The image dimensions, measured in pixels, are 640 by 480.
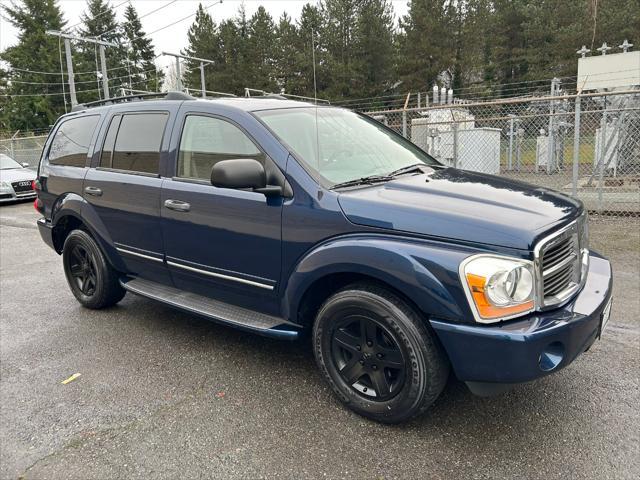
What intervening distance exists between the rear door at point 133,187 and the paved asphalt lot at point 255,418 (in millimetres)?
705

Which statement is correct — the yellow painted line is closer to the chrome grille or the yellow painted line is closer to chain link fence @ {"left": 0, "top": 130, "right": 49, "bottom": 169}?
the chrome grille

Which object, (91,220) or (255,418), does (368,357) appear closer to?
(255,418)

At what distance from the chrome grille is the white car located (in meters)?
13.4

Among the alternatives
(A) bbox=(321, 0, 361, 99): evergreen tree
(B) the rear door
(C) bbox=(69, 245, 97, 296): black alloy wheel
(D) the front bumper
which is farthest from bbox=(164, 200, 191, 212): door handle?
(A) bbox=(321, 0, 361, 99): evergreen tree

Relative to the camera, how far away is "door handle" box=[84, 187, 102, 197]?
420cm

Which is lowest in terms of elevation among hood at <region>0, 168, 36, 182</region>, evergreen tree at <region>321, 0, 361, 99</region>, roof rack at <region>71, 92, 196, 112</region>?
hood at <region>0, 168, 36, 182</region>

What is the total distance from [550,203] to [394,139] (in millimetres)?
1423

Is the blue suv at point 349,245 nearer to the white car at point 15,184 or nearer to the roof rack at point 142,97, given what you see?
the roof rack at point 142,97

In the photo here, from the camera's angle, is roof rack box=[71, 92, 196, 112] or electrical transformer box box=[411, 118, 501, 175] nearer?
roof rack box=[71, 92, 196, 112]

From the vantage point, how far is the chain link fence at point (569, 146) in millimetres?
7719

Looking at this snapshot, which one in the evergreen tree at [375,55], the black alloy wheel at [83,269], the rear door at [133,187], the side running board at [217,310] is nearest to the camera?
the side running board at [217,310]

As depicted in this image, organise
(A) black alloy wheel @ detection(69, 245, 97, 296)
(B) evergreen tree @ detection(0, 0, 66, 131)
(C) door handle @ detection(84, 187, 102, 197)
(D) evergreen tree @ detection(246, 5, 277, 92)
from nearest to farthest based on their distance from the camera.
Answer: (C) door handle @ detection(84, 187, 102, 197), (A) black alloy wheel @ detection(69, 245, 97, 296), (D) evergreen tree @ detection(246, 5, 277, 92), (B) evergreen tree @ detection(0, 0, 66, 131)

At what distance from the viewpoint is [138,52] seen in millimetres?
59250

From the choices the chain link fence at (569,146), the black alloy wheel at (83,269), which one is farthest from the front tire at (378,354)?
the chain link fence at (569,146)
